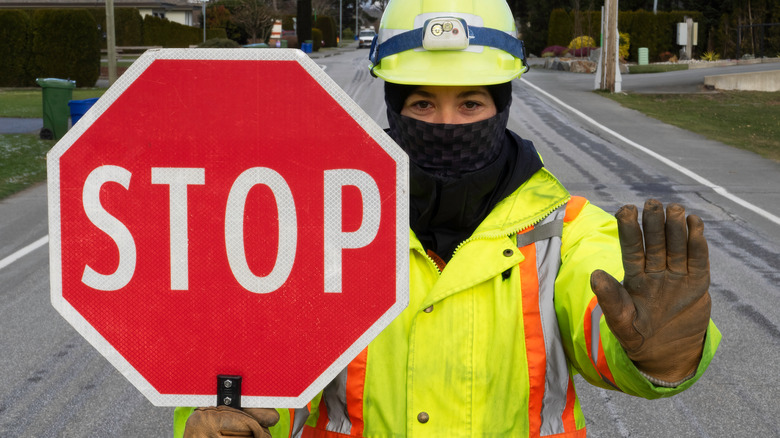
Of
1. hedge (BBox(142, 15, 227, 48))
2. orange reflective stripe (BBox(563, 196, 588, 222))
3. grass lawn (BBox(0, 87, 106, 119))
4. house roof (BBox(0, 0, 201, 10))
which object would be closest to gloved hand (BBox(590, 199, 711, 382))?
orange reflective stripe (BBox(563, 196, 588, 222))

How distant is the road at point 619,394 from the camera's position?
16.5 ft

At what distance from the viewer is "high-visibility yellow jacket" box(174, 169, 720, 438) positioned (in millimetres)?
2162

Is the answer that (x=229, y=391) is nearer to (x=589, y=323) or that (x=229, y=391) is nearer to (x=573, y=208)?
(x=589, y=323)

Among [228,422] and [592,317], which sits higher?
[592,317]

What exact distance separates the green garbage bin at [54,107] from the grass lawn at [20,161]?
0.30 metres

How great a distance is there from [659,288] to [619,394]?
395cm

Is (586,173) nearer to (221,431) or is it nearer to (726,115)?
(726,115)

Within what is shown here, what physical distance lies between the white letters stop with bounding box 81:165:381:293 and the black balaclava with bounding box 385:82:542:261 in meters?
0.71

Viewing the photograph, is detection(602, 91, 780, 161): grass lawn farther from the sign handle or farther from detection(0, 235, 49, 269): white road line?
the sign handle

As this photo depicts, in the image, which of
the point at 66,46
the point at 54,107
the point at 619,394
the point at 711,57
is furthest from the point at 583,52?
the point at 619,394

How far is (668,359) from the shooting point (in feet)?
6.08

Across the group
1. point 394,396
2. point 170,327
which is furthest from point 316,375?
point 394,396

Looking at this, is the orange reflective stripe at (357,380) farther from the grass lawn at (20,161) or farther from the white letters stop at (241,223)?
the grass lawn at (20,161)

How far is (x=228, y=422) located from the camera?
1753 millimetres
